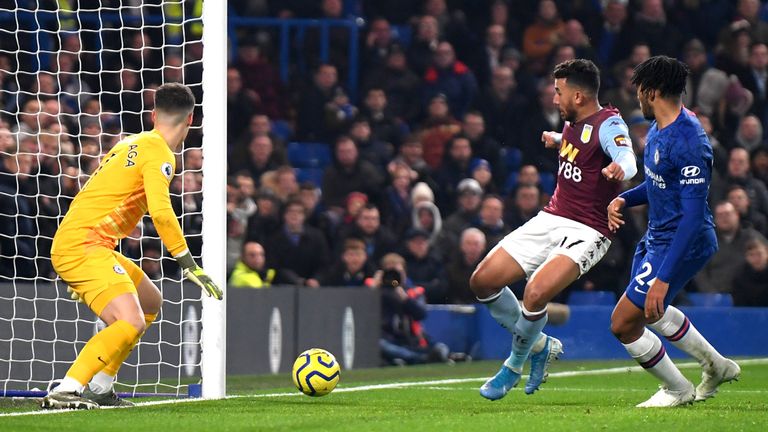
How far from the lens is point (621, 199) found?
7.73m

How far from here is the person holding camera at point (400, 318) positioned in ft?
45.2

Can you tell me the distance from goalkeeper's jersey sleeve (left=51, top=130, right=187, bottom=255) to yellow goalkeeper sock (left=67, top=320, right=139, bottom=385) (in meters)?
0.48

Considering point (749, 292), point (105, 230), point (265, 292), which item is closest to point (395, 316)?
point (265, 292)

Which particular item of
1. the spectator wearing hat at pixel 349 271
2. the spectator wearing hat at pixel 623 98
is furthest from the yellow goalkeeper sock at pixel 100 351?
the spectator wearing hat at pixel 623 98

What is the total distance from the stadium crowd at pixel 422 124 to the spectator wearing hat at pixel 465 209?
19 millimetres

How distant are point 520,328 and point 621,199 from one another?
3.43 feet

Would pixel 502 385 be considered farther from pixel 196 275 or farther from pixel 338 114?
pixel 338 114

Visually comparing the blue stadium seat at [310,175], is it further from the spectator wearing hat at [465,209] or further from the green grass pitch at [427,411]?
the green grass pitch at [427,411]

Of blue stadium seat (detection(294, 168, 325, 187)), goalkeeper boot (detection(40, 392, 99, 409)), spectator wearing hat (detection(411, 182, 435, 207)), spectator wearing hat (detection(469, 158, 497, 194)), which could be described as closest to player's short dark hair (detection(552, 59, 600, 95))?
goalkeeper boot (detection(40, 392, 99, 409))

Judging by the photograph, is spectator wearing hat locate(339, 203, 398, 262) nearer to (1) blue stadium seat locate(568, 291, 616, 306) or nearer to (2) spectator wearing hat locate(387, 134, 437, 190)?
(2) spectator wearing hat locate(387, 134, 437, 190)

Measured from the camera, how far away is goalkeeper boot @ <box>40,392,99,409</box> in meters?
7.22

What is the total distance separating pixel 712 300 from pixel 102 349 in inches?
354

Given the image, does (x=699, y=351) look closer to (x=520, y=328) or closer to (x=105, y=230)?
(x=520, y=328)

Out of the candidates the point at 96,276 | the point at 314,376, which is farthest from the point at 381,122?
the point at 96,276
